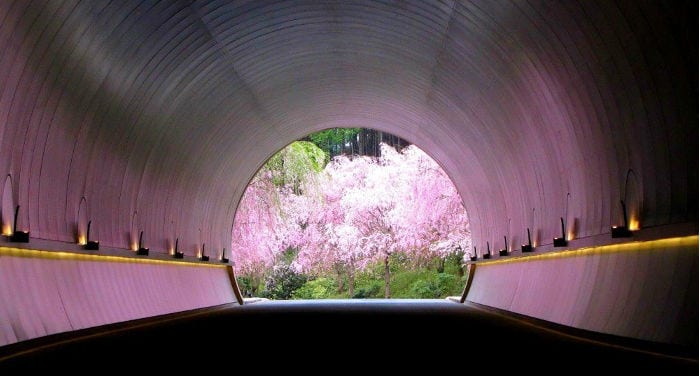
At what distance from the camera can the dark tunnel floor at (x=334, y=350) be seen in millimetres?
9578

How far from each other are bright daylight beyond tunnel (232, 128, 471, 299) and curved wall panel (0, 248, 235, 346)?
56.5 ft

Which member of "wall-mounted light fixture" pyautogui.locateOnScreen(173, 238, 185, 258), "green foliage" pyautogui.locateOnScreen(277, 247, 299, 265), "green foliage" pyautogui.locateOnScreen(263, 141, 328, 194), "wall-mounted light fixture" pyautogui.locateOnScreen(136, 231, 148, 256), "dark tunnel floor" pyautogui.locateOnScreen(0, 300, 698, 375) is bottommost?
"dark tunnel floor" pyautogui.locateOnScreen(0, 300, 698, 375)

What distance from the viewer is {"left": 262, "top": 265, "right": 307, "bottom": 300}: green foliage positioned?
169ft

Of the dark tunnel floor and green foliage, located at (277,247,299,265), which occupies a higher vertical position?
green foliage, located at (277,247,299,265)

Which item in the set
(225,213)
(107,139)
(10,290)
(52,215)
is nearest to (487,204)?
(225,213)

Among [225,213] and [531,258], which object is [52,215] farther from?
[225,213]

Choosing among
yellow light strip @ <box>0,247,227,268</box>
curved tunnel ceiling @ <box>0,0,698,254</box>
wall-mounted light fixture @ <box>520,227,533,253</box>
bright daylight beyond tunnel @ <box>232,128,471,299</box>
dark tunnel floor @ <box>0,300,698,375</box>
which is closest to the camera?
dark tunnel floor @ <box>0,300,698,375</box>

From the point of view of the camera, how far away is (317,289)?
2057 inches

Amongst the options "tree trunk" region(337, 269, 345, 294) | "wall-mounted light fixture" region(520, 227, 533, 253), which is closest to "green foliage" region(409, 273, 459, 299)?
"tree trunk" region(337, 269, 345, 294)

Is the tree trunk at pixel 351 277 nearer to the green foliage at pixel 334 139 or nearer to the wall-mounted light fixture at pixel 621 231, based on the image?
the green foliage at pixel 334 139

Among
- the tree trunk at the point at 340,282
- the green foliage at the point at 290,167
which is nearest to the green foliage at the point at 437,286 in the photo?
the tree trunk at the point at 340,282

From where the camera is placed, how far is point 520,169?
21688mm

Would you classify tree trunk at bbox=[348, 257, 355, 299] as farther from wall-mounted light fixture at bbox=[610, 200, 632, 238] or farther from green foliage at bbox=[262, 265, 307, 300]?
wall-mounted light fixture at bbox=[610, 200, 632, 238]

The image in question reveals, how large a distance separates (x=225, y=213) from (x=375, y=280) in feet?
65.8
